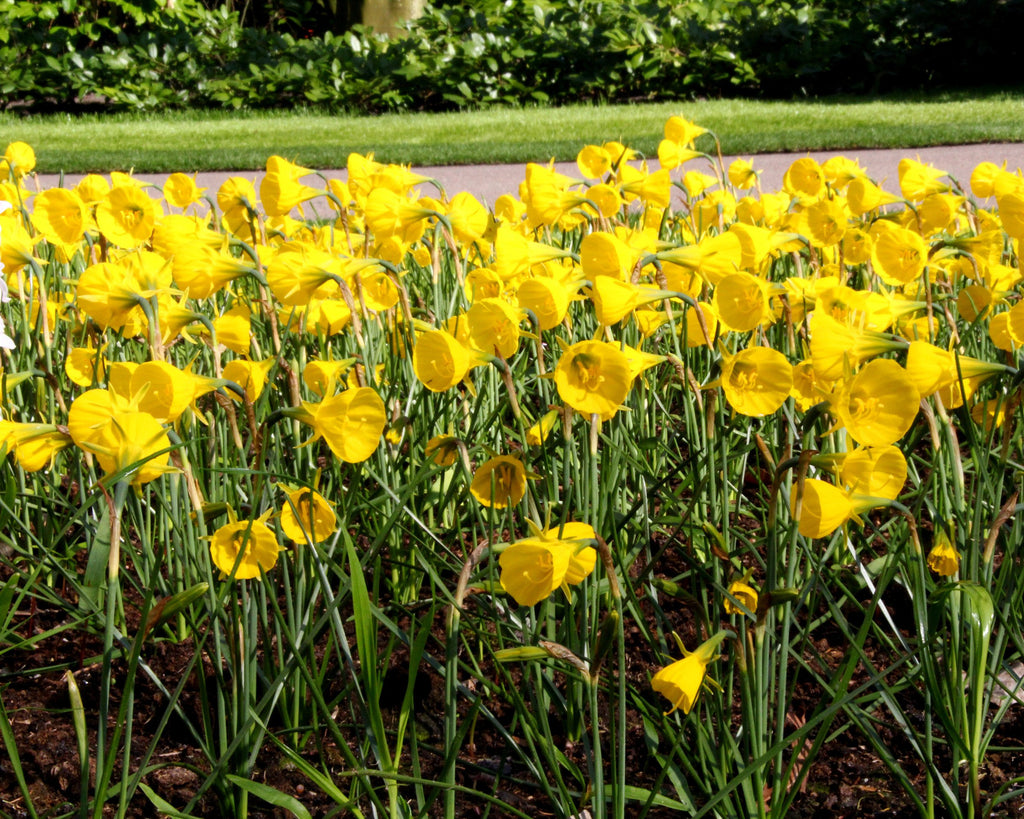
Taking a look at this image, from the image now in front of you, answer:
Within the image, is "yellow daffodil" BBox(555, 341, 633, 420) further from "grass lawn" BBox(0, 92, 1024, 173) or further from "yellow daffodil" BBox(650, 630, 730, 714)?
"grass lawn" BBox(0, 92, 1024, 173)

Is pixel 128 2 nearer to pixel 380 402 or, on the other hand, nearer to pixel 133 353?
pixel 133 353

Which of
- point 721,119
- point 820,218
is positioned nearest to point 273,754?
point 820,218

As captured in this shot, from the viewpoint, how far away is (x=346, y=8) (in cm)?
1429

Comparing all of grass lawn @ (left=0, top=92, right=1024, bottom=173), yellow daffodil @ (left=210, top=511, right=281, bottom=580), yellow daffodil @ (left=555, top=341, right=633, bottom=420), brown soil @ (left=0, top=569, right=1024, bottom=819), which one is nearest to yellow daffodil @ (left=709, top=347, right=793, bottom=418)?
yellow daffodil @ (left=555, top=341, right=633, bottom=420)

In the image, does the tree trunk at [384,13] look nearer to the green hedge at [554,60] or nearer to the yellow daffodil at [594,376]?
the green hedge at [554,60]

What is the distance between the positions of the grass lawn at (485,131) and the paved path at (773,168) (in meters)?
0.10

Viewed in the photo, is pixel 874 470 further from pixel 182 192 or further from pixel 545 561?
pixel 182 192

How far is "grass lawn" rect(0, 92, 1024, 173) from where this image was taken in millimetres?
7887

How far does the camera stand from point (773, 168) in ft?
23.6

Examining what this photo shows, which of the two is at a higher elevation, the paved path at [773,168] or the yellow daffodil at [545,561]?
the yellow daffodil at [545,561]

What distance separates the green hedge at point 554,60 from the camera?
12.0 metres

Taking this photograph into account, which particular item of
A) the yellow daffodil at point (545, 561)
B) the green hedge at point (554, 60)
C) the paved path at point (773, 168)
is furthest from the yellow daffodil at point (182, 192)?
the green hedge at point (554, 60)

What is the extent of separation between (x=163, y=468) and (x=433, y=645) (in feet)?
2.55

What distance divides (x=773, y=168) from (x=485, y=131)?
338cm
